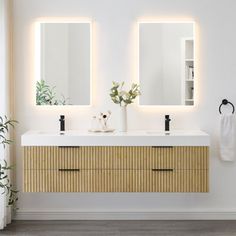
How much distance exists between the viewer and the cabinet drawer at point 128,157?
4.42 m

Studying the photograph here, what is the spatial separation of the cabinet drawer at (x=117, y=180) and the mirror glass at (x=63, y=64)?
2.72ft

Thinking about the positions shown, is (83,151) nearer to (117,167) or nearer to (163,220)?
(117,167)

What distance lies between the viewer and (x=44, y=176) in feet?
14.6

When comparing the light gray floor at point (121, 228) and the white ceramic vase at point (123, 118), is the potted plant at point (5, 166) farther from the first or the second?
the white ceramic vase at point (123, 118)

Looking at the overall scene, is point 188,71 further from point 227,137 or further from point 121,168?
point 121,168

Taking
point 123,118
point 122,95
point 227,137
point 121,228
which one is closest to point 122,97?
point 122,95

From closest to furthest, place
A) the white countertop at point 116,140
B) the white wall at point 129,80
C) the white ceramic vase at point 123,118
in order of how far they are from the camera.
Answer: the white countertop at point 116,140
the white ceramic vase at point 123,118
the white wall at point 129,80

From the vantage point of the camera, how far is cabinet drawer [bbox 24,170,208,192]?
4441 millimetres

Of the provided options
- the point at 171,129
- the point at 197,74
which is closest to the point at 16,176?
the point at 171,129

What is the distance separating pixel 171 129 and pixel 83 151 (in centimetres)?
100

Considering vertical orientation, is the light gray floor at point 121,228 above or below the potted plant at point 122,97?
below

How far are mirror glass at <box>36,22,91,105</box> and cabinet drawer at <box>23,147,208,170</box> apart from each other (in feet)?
2.22

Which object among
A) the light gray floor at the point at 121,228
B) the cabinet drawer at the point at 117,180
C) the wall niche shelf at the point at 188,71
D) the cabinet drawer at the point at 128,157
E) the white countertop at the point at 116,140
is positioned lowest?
the light gray floor at the point at 121,228

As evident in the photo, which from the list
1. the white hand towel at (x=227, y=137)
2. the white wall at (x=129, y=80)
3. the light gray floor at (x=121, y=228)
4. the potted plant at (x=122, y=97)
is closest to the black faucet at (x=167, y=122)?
the white wall at (x=129, y=80)
